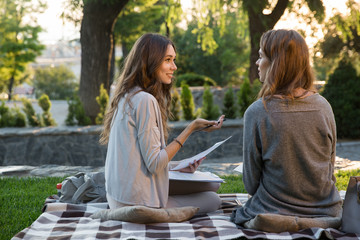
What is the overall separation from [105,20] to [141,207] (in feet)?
23.7

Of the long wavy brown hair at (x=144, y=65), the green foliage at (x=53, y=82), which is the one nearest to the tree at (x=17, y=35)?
the green foliage at (x=53, y=82)

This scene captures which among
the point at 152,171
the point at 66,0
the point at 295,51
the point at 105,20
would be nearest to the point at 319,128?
the point at 295,51

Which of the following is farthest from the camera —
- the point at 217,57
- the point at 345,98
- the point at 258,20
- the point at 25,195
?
the point at 217,57

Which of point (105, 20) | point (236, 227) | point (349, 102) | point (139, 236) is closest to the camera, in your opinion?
point (139, 236)

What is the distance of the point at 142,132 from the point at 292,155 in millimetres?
865

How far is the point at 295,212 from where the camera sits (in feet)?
9.03

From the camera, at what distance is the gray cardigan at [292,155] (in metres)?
2.65

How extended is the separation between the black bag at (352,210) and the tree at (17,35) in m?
22.2

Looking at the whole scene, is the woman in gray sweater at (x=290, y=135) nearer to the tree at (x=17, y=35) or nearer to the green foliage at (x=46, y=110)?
the green foliage at (x=46, y=110)

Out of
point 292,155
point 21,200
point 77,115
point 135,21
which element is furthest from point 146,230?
point 135,21

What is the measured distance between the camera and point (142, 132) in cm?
284

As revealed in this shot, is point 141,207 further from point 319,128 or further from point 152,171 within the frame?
point 319,128

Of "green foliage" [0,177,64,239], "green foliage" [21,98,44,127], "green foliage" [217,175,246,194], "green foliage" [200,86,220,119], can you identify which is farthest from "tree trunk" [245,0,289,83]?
"green foliage" [0,177,64,239]

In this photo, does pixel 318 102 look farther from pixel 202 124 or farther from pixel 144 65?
pixel 144 65
